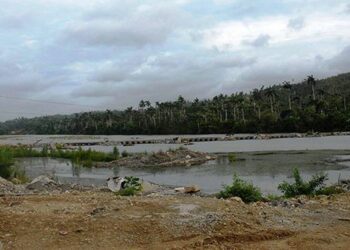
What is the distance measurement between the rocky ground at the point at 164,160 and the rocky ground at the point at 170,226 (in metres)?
42.0

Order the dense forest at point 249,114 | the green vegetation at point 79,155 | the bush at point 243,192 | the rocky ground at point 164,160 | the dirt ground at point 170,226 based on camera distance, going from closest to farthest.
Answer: the dirt ground at point 170,226
the bush at point 243,192
the rocky ground at point 164,160
the green vegetation at point 79,155
the dense forest at point 249,114

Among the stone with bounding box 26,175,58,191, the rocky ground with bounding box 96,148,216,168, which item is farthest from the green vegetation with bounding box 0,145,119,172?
the stone with bounding box 26,175,58,191

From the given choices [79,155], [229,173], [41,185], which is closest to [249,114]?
[79,155]

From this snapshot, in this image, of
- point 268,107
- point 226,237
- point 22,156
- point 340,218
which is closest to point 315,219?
point 340,218

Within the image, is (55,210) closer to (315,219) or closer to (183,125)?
(315,219)

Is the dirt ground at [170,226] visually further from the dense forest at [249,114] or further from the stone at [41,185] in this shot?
the dense forest at [249,114]

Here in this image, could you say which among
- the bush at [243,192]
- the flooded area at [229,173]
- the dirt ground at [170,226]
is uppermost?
the dirt ground at [170,226]

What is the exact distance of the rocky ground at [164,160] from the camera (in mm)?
54969

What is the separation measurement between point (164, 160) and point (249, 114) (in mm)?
90631

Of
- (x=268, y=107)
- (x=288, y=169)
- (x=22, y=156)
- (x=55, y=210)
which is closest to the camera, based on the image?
→ (x=55, y=210)

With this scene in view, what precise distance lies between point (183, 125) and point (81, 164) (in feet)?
318

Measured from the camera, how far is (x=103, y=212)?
11195 millimetres

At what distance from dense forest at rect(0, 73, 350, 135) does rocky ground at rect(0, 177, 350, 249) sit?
10153cm

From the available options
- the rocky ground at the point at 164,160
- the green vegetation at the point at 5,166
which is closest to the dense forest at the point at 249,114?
the rocky ground at the point at 164,160
